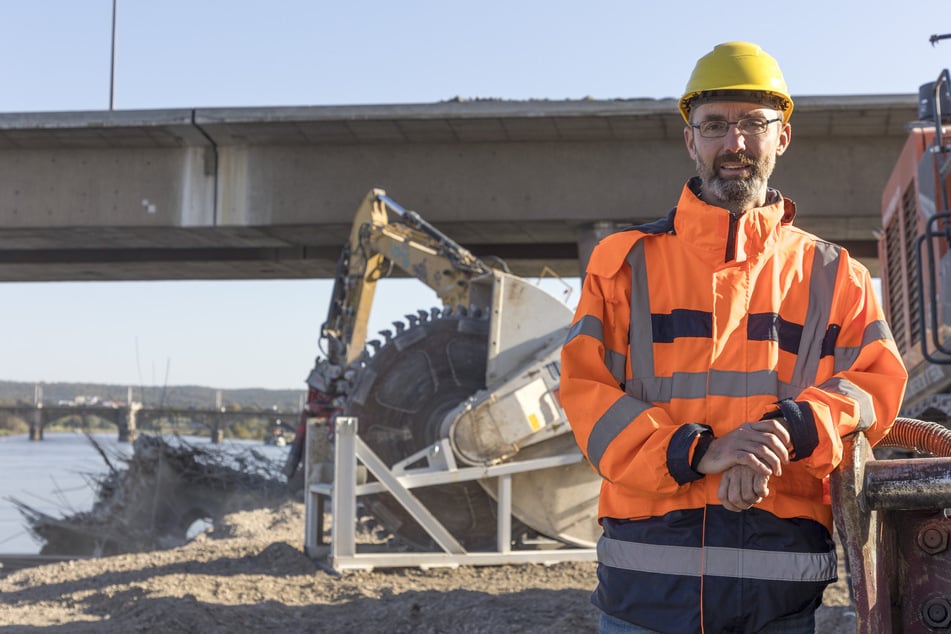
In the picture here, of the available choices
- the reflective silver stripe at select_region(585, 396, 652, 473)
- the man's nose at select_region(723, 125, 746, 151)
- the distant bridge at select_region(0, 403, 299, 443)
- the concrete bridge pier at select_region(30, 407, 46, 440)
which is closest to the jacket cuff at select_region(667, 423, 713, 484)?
the reflective silver stripe at select_region(585, 396, 652, 473)

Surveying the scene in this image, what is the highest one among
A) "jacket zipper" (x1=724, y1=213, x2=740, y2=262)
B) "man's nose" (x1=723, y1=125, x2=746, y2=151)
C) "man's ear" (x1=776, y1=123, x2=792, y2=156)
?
"man's ear" (x1=776, y1=123, x2=792, y2=156)

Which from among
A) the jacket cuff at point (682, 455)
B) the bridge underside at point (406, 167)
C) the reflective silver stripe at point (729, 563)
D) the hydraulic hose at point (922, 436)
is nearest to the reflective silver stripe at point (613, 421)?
the jacket cuff at point (682, 455)

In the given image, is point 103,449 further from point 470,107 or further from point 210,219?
point 470,107

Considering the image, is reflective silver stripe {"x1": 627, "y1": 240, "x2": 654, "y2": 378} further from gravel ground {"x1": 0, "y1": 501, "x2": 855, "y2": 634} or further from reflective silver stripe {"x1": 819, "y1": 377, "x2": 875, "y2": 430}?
gravel ground {"x1": 0, "y1": 501, "x2": 855, "y2": 634}

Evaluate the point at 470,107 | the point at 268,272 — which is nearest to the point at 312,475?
the point at 470,107

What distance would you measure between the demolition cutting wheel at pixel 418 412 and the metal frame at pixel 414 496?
0.29 m

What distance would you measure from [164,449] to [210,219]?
376 centimetres

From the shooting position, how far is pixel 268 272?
2073 centimetres

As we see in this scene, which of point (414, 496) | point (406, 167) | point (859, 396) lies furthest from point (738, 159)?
point (406, 167)

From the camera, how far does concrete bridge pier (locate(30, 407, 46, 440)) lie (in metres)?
54.6

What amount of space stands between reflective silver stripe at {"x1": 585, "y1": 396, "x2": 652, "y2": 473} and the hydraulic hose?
766 millimetres

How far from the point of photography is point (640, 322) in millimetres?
2561

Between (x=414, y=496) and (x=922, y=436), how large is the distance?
264 inches

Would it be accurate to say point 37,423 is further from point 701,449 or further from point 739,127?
point 701,449
